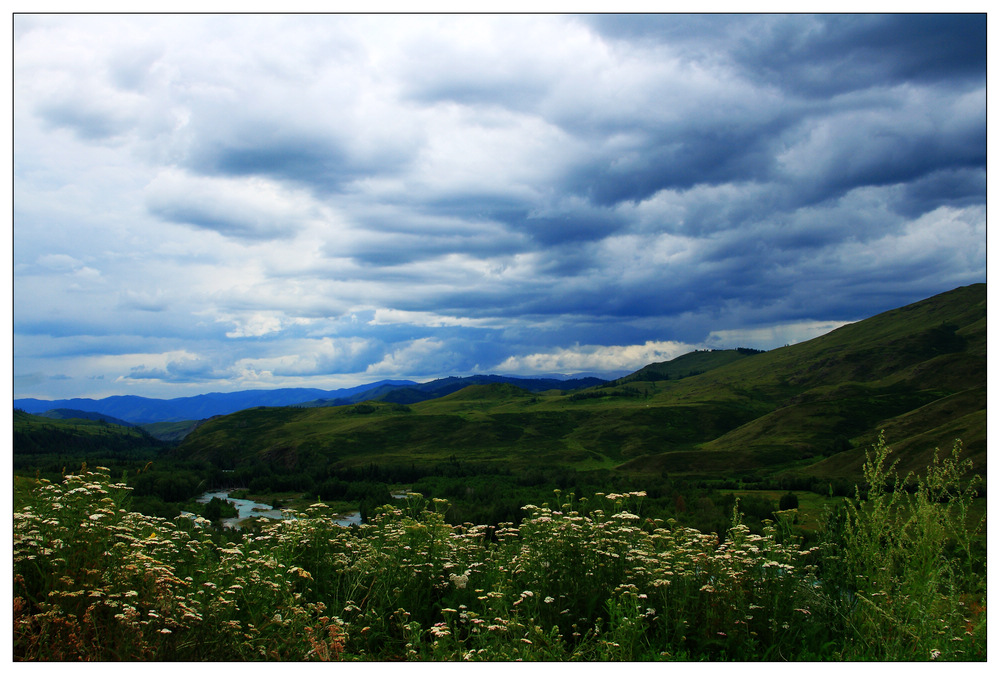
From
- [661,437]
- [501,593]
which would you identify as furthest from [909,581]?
[661,437]

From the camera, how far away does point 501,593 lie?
6590mm

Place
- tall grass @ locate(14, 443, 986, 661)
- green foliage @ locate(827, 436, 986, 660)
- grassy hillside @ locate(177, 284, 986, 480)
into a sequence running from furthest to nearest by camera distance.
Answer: grassy hillside @ locate(177, 284, 986, 480) < green foliage @ locate(827, 436, 986, 660) < tall grass @ locate(14, 443, 986, 661)

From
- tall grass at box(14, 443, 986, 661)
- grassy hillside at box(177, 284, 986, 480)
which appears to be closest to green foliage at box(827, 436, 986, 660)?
tall grass at box(14, 443, 986, 661)

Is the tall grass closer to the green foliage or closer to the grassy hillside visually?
the green foliage

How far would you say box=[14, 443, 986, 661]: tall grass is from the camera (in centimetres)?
611

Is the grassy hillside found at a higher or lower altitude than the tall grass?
lower

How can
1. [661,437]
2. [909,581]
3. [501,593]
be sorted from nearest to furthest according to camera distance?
[501,593] → [909,581] → [661,437]

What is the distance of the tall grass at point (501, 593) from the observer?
611 centimetres

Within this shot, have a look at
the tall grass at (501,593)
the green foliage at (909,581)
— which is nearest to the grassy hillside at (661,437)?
the green foliage at (909,581)

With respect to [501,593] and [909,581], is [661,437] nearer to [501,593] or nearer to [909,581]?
[909,581]

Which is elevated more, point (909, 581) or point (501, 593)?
point (501, 593)

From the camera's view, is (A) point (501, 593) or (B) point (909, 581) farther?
(B) point (909, 581)

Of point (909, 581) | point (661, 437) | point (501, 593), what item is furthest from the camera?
point (661, 437)
